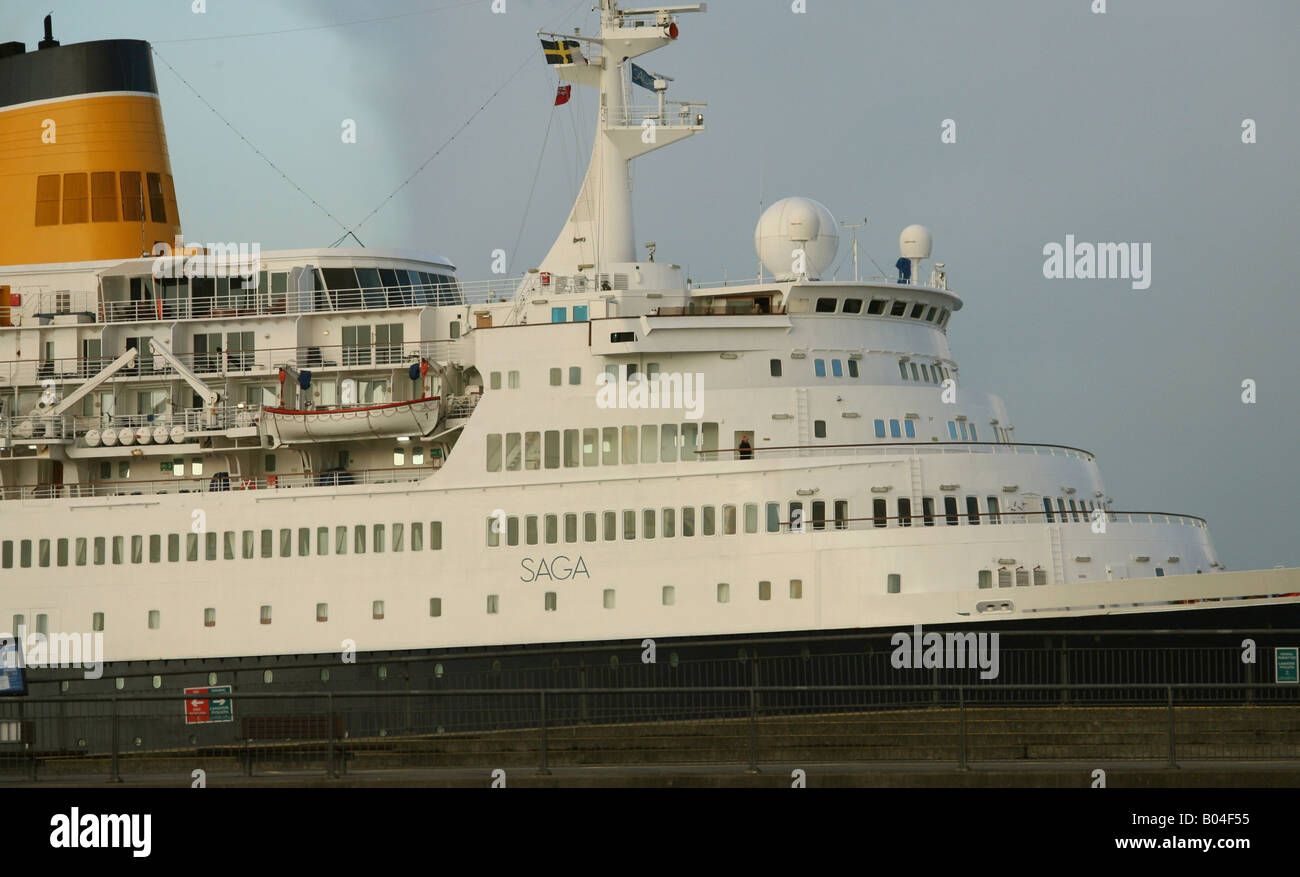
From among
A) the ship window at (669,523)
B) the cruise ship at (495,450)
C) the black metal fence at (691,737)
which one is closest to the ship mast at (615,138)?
the cruise ship at (495,450)

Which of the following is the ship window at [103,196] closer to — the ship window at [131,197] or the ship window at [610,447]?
the ship window at [131,197]

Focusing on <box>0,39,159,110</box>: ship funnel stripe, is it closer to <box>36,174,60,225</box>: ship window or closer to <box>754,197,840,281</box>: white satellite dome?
<box>36,174,60,225</box>: ship window

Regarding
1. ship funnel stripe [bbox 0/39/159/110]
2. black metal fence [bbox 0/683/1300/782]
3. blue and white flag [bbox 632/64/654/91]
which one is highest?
ship funnel stripe [bbox 0/39/159/110]

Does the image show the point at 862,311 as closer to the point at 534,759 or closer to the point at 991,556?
the point at 991,556

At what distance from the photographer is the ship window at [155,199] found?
137 feet

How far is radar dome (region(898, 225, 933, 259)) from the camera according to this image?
36.6 meters

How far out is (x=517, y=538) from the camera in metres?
33.9

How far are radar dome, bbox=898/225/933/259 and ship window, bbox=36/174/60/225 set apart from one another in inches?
791

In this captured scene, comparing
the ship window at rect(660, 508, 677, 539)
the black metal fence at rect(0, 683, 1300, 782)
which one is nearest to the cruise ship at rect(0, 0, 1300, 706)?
the ship window at rect(660, 508, 677, 539)

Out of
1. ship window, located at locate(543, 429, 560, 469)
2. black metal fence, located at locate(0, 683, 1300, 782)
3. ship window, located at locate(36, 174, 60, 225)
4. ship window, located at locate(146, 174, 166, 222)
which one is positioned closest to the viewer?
black metal fence, located at locate(0, 683, 1300, 782)

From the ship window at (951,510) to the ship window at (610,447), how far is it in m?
6.41
